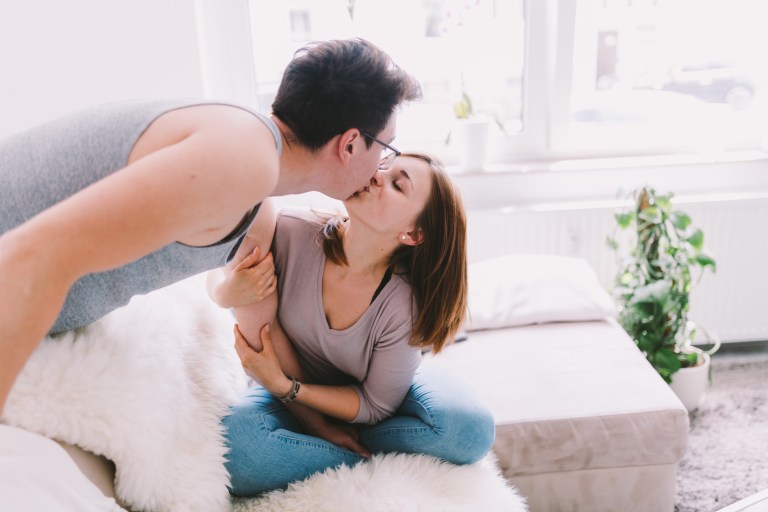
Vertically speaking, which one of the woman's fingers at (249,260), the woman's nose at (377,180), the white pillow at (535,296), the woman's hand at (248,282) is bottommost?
the white pillow at (535,296)

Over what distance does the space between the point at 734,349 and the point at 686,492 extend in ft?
3.56

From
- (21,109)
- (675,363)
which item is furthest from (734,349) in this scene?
(21,109)

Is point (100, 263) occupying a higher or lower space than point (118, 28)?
lower

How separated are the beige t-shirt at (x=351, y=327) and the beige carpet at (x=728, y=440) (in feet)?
3.33

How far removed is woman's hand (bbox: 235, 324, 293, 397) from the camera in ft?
4.65

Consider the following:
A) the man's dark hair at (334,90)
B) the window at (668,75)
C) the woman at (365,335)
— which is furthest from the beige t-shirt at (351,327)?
the window at (668,75)

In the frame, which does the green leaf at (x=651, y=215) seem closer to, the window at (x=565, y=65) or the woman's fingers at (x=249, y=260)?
the window at (x=565, y=65)

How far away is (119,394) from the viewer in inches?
43.2

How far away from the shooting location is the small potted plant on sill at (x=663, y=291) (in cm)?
220

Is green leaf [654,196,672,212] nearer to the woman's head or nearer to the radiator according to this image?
the radiator

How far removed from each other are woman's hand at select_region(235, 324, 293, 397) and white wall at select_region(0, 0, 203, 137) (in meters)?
1.23

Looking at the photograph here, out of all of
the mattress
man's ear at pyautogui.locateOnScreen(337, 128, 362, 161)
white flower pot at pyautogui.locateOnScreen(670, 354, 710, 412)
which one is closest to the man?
man's ear at pyautogui.locateOnScreen(337, 128, 362, 161)

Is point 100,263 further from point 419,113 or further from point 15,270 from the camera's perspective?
point 419,113

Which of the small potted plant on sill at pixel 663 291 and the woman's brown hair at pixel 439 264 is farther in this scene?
the small potted plant on sill at pixel 663 291
